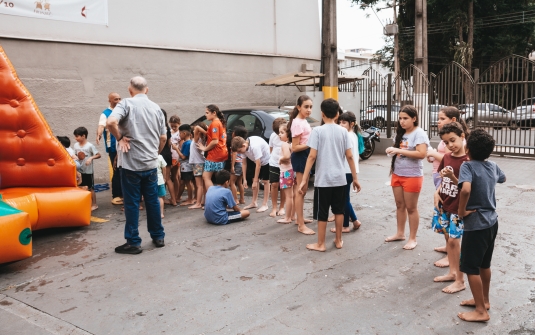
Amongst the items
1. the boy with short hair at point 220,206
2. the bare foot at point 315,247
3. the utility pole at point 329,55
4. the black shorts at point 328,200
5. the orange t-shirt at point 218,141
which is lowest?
the bare foot at point 315,247

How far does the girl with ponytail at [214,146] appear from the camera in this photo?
24.0 ft

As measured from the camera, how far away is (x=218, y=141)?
7410 millimetres

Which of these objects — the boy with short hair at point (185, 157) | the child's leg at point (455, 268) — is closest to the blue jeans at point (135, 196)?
the boy with short hair at point (185, 157)

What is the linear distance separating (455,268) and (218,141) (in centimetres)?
400

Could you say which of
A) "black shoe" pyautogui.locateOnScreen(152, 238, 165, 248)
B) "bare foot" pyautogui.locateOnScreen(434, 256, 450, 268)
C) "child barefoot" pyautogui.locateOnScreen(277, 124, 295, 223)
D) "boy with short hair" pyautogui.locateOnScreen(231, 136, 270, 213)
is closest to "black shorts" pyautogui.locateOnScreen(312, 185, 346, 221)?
"bare foot" pyautogui.locateOnScreen(434, 256, 450, 268)

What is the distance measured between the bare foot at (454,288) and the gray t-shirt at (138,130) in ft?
10.8

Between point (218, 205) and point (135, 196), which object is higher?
point (135, 196)

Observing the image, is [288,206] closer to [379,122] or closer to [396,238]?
[396,238]

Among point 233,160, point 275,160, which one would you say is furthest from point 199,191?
point 275,160

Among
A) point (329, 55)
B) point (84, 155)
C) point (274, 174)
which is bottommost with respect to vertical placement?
point (274, 174)

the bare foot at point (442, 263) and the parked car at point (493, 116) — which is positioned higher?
the parked car at point (493, 116)

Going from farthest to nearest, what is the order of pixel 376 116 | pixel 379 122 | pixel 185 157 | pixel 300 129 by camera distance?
pixel 379 122, pixel 376 116, pixel 185 157, pixel 300 129

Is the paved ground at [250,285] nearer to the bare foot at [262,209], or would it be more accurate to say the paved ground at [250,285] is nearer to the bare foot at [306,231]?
the bare foot at [306,231]

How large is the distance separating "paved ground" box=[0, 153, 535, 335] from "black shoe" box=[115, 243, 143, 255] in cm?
9
